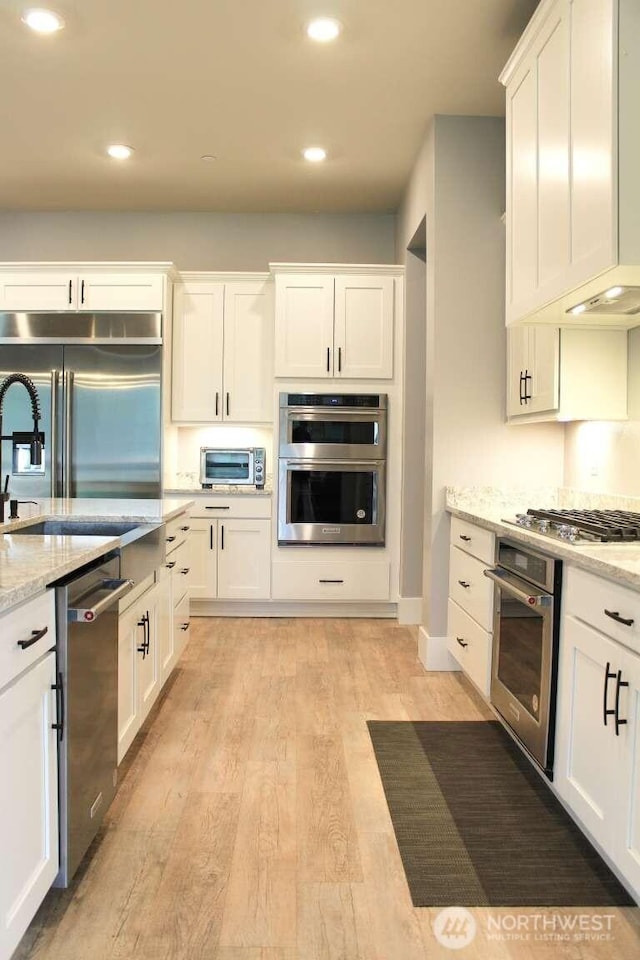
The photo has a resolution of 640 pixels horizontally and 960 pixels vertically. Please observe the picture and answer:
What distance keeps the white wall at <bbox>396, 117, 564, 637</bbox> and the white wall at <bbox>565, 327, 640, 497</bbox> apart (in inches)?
5.4

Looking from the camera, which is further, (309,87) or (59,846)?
(309,87)

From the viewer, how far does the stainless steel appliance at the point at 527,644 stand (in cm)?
221

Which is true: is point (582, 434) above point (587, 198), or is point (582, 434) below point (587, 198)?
below

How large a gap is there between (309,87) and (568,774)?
126 inches

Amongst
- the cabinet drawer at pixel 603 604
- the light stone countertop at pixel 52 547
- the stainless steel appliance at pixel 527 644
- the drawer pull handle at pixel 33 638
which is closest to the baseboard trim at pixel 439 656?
the stainless steel appliance at pixel 527 644

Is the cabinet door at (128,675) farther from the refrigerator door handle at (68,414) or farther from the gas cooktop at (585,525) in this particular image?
the refrigerator door handle at (68,414)

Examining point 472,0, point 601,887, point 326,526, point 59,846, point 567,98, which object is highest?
point 472,0

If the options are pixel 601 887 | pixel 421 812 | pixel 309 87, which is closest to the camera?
pixel 601 887

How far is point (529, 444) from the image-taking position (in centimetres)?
369

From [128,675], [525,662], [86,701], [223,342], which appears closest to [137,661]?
[128,675]

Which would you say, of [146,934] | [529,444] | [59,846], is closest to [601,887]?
[146,934]

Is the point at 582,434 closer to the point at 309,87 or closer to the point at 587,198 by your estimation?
the point at 587,198

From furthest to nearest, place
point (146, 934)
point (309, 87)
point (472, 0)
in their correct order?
point (309, 87), point (472, 0), point (146, 934)

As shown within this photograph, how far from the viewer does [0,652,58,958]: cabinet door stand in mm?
1373
